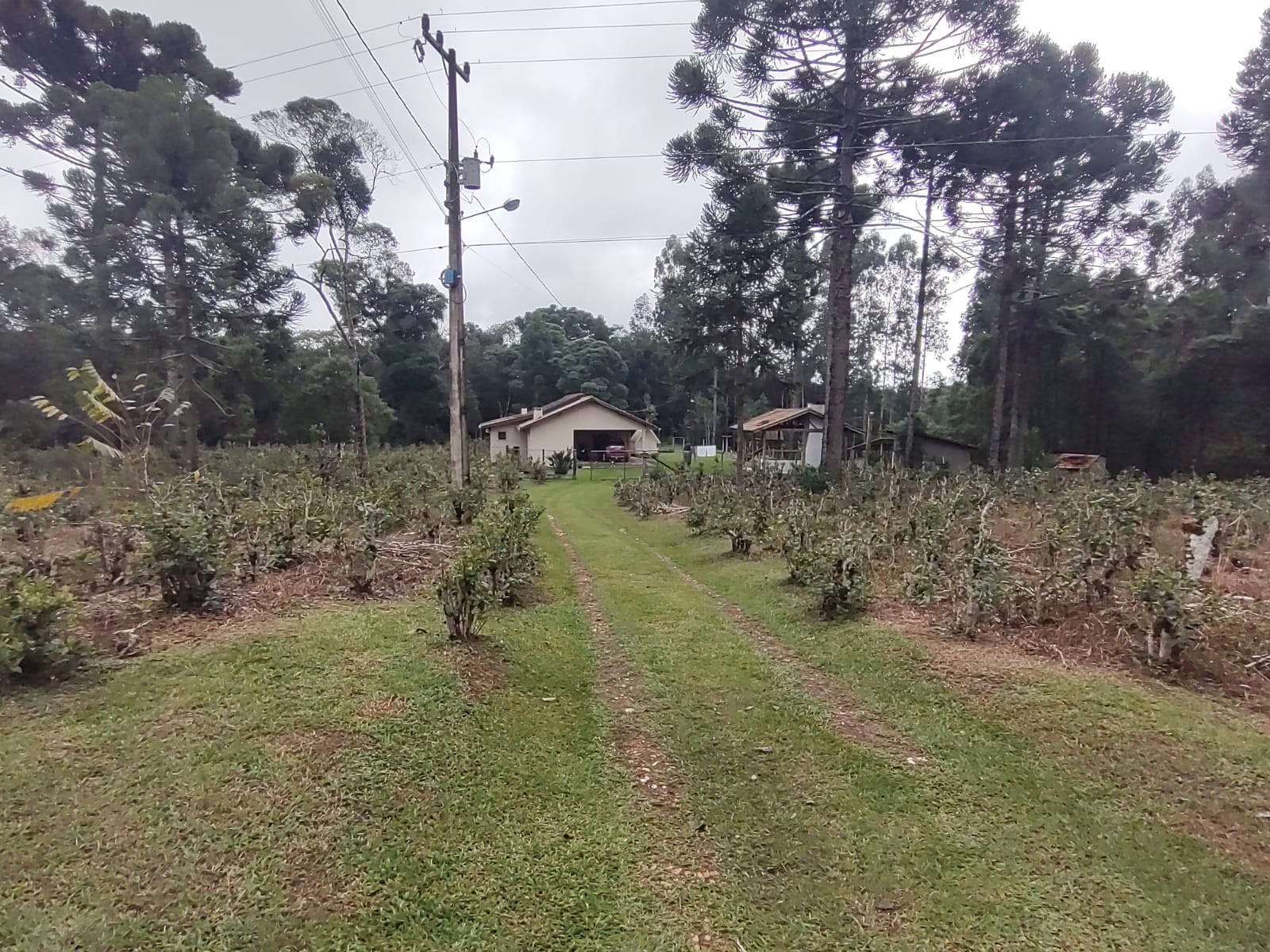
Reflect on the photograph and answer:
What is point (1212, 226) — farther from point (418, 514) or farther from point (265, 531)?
point (265, 531)

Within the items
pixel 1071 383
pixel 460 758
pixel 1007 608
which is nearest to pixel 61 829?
pixel 460 758

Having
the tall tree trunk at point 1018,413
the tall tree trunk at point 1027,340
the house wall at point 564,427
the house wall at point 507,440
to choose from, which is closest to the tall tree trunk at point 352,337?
the house wall at point 507,440

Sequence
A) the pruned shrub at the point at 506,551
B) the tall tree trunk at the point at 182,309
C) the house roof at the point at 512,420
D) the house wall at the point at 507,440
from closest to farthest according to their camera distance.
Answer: the pruned shrub at the point at 506,551
the tall tree trunk at the point at 182,309
the house wall at the point at 507,440
the house roof at the point at 512,420

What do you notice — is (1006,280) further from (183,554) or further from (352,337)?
(183,554)

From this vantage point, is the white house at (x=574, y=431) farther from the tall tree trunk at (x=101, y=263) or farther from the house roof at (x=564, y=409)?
the tall tree trunk at (x=101, y=263)

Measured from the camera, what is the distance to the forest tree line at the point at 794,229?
15.0 m

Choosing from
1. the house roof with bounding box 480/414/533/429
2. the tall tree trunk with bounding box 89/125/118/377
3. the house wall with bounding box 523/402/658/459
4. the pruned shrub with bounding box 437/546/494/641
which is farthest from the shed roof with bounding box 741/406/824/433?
the pruned shrub with bounding box 437/546/494/641

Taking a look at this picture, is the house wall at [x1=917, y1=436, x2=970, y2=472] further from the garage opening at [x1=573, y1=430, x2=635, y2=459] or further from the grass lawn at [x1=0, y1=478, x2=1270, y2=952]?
the grass lawn at [x1=0, y1=478, x2=1270, y2=952]

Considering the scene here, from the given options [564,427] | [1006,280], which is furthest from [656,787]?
[564,427]

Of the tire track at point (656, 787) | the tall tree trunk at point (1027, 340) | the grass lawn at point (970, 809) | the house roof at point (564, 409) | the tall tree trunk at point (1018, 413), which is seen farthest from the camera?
the house roof at point (564, 409)

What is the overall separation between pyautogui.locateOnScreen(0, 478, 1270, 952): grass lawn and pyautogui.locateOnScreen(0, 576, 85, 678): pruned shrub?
19 cm

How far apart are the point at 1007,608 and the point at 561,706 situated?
3913mm

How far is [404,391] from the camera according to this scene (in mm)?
44750

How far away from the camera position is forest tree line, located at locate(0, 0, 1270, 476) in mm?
14992
